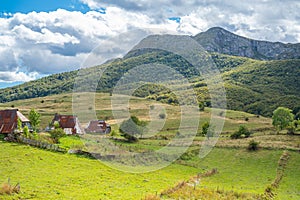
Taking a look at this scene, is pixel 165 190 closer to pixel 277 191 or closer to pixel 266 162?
pixel 277 191

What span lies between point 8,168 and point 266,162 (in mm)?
32283

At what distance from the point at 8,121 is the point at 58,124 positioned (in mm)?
15460

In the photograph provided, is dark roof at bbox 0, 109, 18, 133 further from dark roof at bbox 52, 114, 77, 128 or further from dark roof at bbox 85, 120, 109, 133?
dark roof at bbox 85, 120, 109, 133

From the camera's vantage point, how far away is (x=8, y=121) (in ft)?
163

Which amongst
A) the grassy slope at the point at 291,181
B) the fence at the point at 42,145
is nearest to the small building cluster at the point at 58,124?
the fence at the point at 42,145

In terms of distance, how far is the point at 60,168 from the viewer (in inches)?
1313

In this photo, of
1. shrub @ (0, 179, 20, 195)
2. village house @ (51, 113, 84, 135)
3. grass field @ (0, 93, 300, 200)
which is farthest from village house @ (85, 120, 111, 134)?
shrub @ (0, 179, 20, 195)

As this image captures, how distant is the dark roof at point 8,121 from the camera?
47.9 metres

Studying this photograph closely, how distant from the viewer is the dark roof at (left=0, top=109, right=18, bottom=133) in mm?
47938

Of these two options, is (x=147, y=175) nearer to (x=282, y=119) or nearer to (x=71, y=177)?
(x=71, y=177)

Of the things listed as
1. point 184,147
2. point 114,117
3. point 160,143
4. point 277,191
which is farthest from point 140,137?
point 114,117

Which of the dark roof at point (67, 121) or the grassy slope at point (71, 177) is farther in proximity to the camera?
the dark roof at point (67, 121)

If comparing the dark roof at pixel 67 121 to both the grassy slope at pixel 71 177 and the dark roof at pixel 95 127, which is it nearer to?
the dark roof at pixel 95 127

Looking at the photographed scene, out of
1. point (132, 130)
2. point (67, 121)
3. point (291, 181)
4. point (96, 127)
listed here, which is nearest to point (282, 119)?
point (132, 130)
